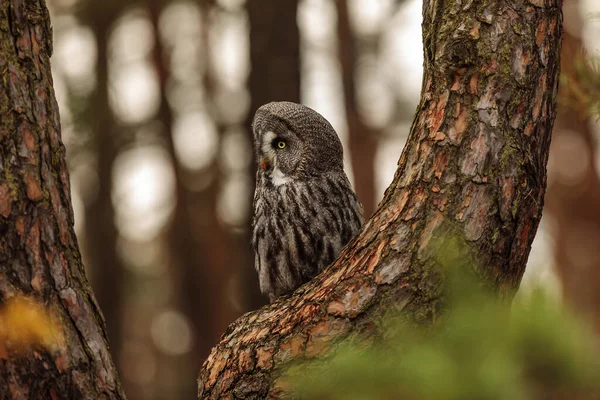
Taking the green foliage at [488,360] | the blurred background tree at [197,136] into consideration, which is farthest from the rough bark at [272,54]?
the green foliage at [488,360]

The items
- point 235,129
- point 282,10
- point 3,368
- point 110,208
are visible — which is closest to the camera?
point 3,368

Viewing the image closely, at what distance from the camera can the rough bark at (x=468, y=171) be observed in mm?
2900

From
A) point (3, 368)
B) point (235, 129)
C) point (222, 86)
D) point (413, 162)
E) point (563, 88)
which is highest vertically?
point (222, 86)

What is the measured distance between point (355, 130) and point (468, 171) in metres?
9.03

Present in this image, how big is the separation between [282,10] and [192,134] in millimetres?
5702

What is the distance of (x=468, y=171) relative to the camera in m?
2.91

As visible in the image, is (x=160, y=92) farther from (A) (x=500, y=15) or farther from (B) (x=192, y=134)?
(A) (x=500, y=15)

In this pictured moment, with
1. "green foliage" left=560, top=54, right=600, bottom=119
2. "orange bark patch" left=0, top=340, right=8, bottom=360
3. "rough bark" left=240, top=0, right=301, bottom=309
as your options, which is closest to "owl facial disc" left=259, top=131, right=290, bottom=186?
"green foliage" left=560, top=54, right=600, bottom=119

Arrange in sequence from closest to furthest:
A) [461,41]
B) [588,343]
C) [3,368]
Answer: [588,343], [3,368], [461,41]

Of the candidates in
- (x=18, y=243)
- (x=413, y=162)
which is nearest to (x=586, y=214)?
(x=413, y=162)

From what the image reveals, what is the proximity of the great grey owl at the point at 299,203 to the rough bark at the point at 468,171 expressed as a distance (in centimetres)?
104

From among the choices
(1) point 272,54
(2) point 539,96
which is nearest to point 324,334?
(2) point 539,96

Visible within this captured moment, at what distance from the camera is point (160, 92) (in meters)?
12.2

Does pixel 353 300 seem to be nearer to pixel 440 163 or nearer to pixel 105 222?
pixel 440 163
